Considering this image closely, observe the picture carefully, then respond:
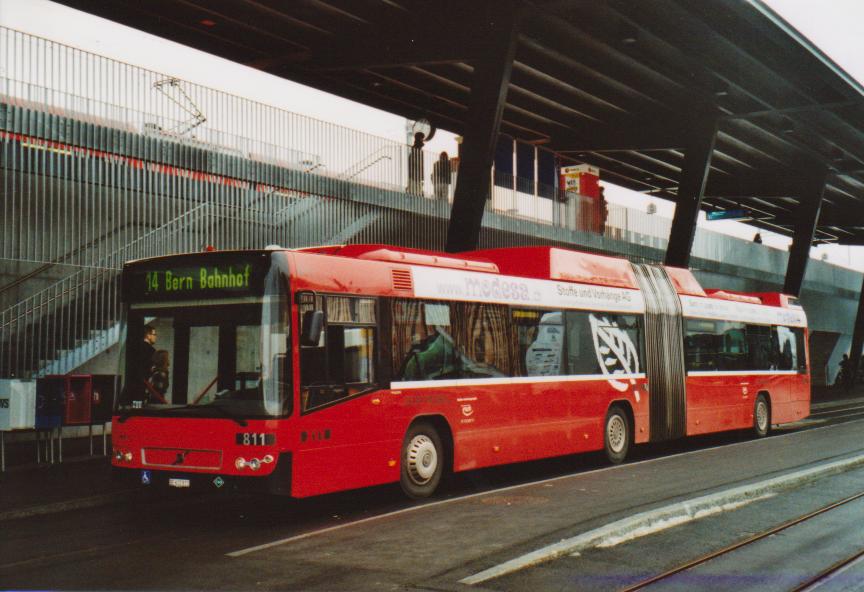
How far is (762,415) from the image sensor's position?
2111 cm

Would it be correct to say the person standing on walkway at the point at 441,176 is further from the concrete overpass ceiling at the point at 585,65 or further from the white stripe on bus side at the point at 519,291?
the white stripe on bus side at the point at 519,291

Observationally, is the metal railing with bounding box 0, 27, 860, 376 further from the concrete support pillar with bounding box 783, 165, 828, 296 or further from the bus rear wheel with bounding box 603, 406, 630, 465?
the concrete support pillar with bounding box 783, 165, 828, 296

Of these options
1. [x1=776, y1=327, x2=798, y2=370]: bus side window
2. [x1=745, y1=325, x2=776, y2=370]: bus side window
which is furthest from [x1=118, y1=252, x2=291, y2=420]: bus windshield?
[x1=776, y1=327, x2=798, y2=370]: bus side window

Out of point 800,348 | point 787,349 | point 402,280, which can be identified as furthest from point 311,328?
point 800,348

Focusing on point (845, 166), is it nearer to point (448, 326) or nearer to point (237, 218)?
point (237, 218)

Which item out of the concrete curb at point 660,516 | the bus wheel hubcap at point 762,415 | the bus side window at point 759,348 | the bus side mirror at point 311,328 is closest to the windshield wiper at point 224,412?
the bus side mirror at point 311,328

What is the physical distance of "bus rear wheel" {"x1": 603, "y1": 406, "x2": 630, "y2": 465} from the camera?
15.5 m

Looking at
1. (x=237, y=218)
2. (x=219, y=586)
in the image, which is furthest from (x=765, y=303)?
(x=219, y=586)

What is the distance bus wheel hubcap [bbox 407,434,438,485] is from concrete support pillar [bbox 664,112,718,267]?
737 inches

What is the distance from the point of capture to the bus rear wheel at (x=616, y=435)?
50.9 feet

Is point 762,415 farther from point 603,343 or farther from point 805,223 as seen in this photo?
point 805,223

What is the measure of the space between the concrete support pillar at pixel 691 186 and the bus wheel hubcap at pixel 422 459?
61.5ft

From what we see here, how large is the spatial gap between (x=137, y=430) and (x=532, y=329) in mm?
5881

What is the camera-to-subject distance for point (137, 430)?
1005cm
